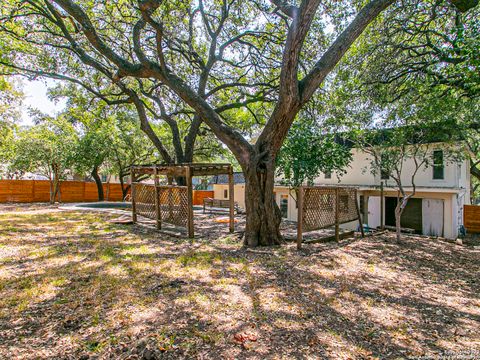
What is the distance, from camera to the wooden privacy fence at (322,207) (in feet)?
22.0

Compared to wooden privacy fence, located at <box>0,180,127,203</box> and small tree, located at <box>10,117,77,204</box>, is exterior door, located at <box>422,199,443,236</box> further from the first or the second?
wooden privacy fence, located at <box>0,180,127,203</box>

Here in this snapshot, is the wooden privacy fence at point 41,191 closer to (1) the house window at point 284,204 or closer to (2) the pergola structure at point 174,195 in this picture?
(2) the pergola structure at point 174,195

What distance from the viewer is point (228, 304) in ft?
10.8

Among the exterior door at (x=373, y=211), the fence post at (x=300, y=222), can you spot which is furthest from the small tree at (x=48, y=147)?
the exterior door at (x=373, y=211)

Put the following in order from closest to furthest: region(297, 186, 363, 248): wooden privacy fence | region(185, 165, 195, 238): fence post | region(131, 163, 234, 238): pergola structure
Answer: region(297, 186, 363, 248): wooden privacy fence, region(185, 165, 195, 238): fence post, region(131, 163, 234, 238): pergola structure

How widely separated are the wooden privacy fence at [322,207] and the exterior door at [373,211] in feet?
21.8

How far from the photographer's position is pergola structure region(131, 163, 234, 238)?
7684mm

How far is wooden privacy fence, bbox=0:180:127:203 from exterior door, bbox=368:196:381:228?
2082 centimetres

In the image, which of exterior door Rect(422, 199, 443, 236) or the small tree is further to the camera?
the small tree

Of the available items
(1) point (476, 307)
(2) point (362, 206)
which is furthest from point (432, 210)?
(1) point (476, 307)

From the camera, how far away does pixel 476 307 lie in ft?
11.4

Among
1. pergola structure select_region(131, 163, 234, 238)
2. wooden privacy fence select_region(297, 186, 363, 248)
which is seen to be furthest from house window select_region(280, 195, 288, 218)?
pergola structure select_region(131, 163, 234, 238)

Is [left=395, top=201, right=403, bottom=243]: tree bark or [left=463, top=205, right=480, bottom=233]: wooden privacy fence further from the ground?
[left=395, top=201, right=403, bottom=243]: tree bark

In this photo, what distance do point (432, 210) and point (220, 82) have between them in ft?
39.5
